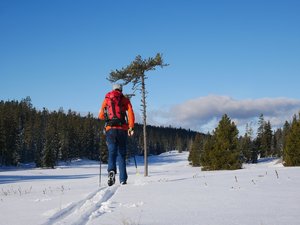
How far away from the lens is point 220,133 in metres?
31.6

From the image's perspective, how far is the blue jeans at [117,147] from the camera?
9.09 metres

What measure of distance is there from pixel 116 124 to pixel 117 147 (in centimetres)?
63

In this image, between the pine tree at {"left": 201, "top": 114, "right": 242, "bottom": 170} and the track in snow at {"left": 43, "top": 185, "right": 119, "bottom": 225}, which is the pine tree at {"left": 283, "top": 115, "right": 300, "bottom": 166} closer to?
the pine tree at {"left": 201, "top": 114, "right": 242, "bottom": 170}

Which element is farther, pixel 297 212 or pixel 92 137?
pixel 92 137

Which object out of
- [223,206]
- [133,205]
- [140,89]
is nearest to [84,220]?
[133,205]

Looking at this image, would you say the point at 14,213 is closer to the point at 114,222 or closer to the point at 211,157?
the point at 114,222

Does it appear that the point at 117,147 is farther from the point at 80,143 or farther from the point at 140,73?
the point at 80,143

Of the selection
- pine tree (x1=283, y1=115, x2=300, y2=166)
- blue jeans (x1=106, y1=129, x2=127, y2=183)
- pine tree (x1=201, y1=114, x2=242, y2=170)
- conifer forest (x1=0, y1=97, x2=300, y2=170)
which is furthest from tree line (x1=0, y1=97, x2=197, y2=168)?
blue jeans (x1=106, y1=129, x2=127, y2=183)

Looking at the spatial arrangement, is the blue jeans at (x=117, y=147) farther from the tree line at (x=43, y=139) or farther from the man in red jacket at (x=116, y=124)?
the tree line at (x=43, y=139)

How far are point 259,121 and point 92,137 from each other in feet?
163

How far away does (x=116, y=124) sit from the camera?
912cm

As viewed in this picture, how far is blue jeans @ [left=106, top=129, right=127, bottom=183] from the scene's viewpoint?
9.09 meters

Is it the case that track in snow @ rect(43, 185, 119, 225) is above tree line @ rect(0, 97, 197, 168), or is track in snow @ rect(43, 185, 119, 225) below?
below

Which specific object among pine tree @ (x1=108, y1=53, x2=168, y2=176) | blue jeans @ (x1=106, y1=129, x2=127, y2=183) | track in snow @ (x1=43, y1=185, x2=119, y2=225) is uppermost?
pine tree @ (x1=108, y1=53, x2=168, y2=176)
